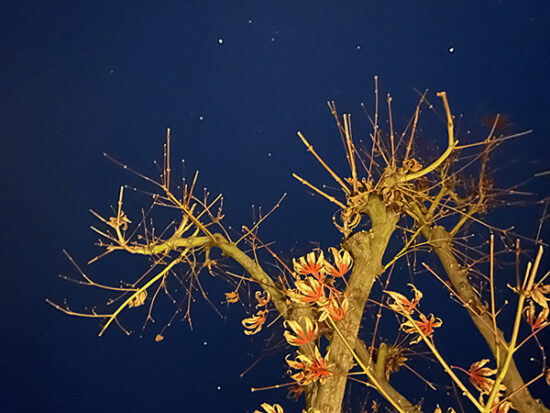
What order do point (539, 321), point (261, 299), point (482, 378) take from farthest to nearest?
point (261, 299) < point (482, 378) < point (539, 321)

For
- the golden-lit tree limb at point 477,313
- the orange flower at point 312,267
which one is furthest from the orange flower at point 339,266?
the golden-lit tree limb at point 477,313

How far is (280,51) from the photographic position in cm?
142

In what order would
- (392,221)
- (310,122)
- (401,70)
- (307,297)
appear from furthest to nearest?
(310,122)
(401,70)
(392,221)
(307,297)

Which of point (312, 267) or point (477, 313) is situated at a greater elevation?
point (312, 267)

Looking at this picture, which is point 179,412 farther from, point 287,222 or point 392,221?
point 392,221

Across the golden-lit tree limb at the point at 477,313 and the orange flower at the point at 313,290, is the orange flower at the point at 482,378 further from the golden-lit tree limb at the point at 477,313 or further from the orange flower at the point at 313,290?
the orange flower at the point at 313,290

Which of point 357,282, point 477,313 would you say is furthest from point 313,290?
point 477,313

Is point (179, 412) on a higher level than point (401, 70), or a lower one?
lower

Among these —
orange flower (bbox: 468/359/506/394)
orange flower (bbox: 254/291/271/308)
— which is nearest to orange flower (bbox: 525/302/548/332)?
orange flower (bbox: 468/359/506/394)

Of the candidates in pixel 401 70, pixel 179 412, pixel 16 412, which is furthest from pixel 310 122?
pixel 16 412

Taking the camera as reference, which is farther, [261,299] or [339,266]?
[261,299]

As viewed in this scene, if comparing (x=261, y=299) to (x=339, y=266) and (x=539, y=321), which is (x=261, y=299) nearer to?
(x=339, y=266)

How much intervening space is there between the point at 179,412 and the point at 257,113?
39.3 inches

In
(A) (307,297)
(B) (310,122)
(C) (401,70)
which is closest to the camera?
(A) (307,297)
